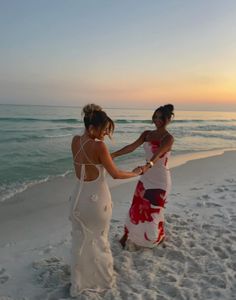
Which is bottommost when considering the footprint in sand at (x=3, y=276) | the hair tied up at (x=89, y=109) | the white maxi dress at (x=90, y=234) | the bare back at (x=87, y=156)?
the footprint in sand at (x=3, y=276)

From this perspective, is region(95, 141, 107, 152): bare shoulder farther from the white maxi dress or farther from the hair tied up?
the hair tied up

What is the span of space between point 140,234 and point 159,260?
428 millimetres

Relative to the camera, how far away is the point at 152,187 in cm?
456

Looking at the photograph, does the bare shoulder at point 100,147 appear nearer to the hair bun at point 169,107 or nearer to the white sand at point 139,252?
the hair bun at point 169,107

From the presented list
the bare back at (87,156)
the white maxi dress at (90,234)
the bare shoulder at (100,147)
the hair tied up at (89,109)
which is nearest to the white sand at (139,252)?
the white maxi dress at (90,234)

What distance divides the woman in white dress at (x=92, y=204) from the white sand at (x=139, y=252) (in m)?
0.19

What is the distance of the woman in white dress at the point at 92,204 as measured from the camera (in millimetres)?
3283

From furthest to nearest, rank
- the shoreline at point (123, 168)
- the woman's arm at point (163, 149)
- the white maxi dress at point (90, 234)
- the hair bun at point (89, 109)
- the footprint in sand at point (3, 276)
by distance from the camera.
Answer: the shoreline at point (123, 168), the woman's arm at point (163, 149), the footprint in sand at point (3, 276), the white maxi dress at point (90, 234), the hair bun at point (89, 109)

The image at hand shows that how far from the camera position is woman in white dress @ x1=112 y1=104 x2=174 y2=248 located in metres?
4.37

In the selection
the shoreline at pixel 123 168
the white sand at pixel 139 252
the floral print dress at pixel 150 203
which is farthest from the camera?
the shoreline at pixel 123 168

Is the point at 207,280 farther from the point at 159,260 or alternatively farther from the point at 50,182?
the point at 50,182

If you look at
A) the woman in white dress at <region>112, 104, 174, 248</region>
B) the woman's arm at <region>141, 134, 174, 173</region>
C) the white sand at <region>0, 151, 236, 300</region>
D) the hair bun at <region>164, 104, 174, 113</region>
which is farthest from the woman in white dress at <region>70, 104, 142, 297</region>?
the hair bun at <region>164, 104, 174, 113</region>

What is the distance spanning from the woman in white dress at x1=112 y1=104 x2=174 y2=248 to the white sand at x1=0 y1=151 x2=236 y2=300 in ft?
0.72

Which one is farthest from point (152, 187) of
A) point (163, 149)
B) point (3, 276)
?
point (3, 276)
